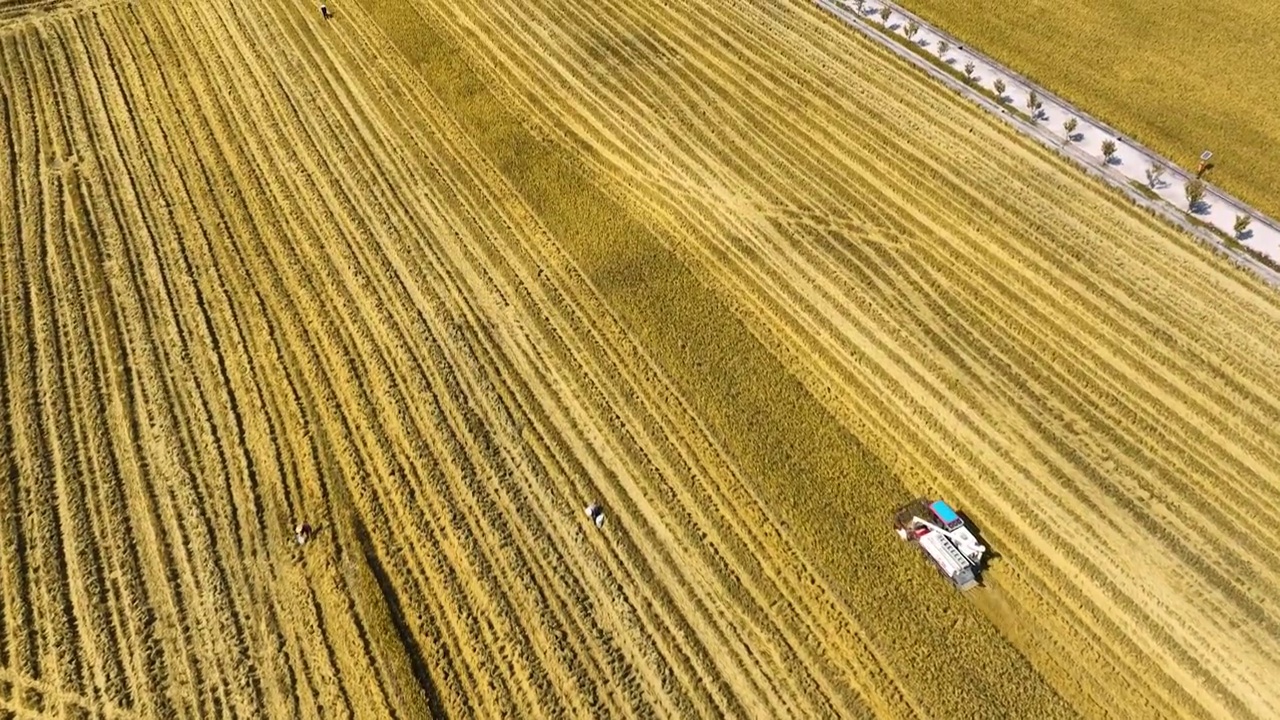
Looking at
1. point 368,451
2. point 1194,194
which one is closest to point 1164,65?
point 1194,194

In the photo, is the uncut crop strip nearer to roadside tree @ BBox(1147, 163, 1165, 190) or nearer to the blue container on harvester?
the blue container on harvester

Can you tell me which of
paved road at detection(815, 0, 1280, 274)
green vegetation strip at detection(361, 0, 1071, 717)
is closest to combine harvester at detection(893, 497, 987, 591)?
green vegetation strip at detection(361, 0, 1071, 717)

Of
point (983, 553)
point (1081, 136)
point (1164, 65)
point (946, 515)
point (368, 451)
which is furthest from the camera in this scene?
point (1164, 65)

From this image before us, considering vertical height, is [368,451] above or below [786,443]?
below

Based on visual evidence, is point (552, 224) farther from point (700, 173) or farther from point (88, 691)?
point (88, 691)

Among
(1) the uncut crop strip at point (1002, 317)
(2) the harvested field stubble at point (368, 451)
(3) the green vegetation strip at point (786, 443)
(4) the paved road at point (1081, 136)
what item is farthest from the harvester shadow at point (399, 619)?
(4) the paved road at point (1081, 136)

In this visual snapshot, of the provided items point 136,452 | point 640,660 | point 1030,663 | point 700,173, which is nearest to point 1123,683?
point 1030,663

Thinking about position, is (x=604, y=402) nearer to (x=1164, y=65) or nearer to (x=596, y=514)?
(x=596, y=514)

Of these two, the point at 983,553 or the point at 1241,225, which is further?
the point at 1241,225
